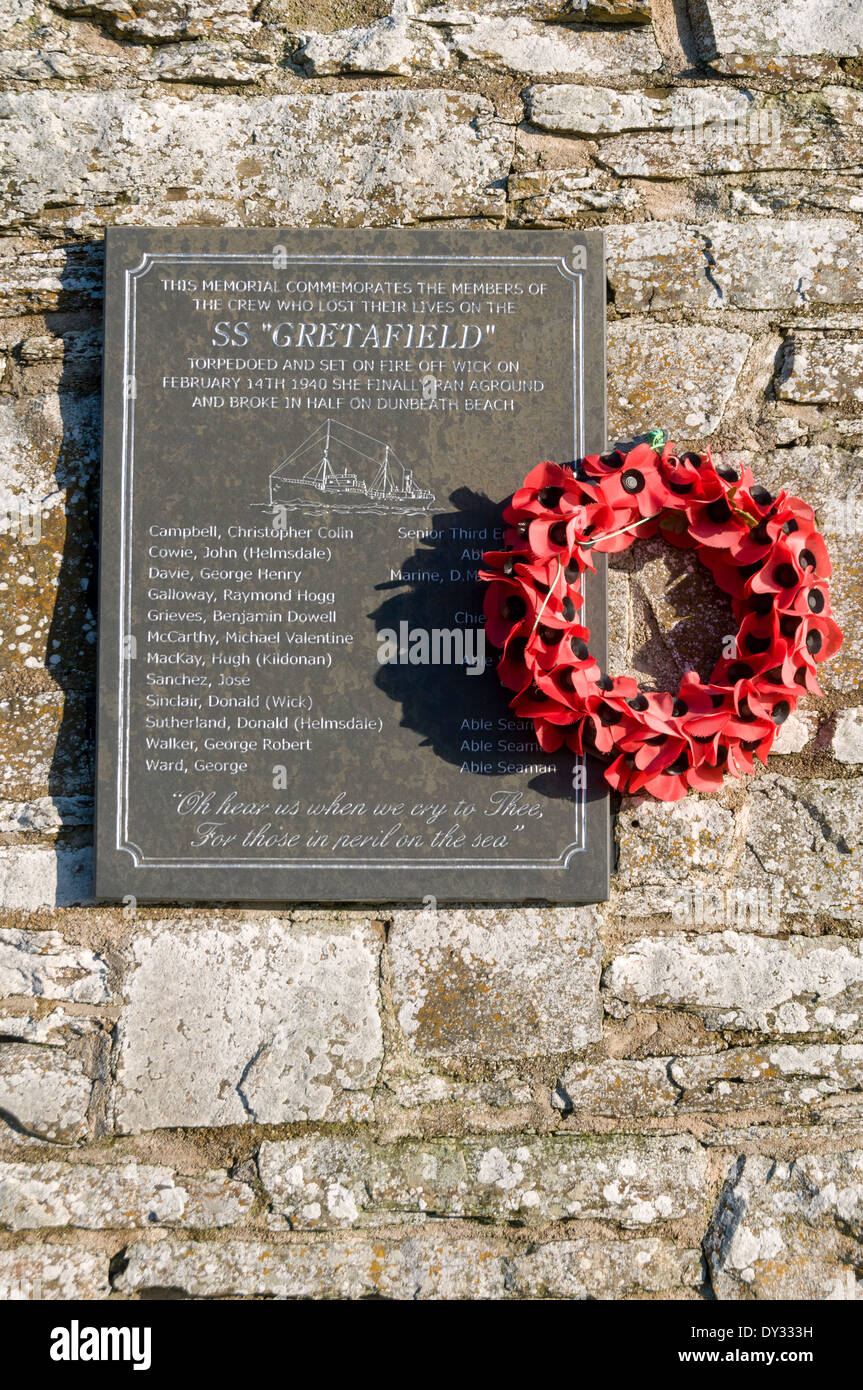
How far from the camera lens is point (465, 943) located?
2312 mm

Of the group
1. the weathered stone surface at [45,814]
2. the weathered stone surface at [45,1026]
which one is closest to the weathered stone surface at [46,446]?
the weathered stone surface at [45,814]

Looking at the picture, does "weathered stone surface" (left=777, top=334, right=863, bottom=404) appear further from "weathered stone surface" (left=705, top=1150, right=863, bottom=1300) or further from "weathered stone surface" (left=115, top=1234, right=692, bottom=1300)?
"weathered stone surface" (left=115, top=1234, right=692, bottom=1300)

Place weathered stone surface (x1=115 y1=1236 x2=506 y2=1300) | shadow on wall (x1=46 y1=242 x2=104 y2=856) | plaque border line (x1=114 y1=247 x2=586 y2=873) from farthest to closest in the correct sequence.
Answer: shadow on wall (x1=46 y1=242 x2=104 y2=856)
plaque border line (x1=114 y1=247 x2=586 y2=873)
weathered stone surface (x1=115 y1=1236 x2=506 y2=1300)

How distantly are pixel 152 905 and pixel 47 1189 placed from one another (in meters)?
0.72

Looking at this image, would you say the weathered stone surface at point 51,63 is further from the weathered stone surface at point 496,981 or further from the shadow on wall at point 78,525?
the weathered stone surface at point 496,981

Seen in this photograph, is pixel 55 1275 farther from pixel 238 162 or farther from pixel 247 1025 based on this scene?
pixel 238 162

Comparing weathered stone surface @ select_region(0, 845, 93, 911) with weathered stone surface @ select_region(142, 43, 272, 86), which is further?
weathered stone surface @ select_region(142, 43, 272, 86)

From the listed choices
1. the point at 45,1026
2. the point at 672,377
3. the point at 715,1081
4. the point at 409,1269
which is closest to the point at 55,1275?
the point at 45,1026

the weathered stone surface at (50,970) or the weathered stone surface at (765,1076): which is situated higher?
the weathered stone surface at (50,970)

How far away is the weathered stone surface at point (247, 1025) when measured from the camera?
7.39 feet

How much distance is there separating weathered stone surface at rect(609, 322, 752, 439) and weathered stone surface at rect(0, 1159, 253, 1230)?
2.20 metres

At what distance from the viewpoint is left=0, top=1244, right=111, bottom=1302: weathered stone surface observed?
86.0 inches

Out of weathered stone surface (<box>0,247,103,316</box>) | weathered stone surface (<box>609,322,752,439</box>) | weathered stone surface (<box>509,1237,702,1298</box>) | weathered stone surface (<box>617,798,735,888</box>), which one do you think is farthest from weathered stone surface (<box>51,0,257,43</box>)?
weathered stone surface (<box>509,1237,702,1298</box>)

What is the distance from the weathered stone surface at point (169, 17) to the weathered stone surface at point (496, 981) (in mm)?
2447
